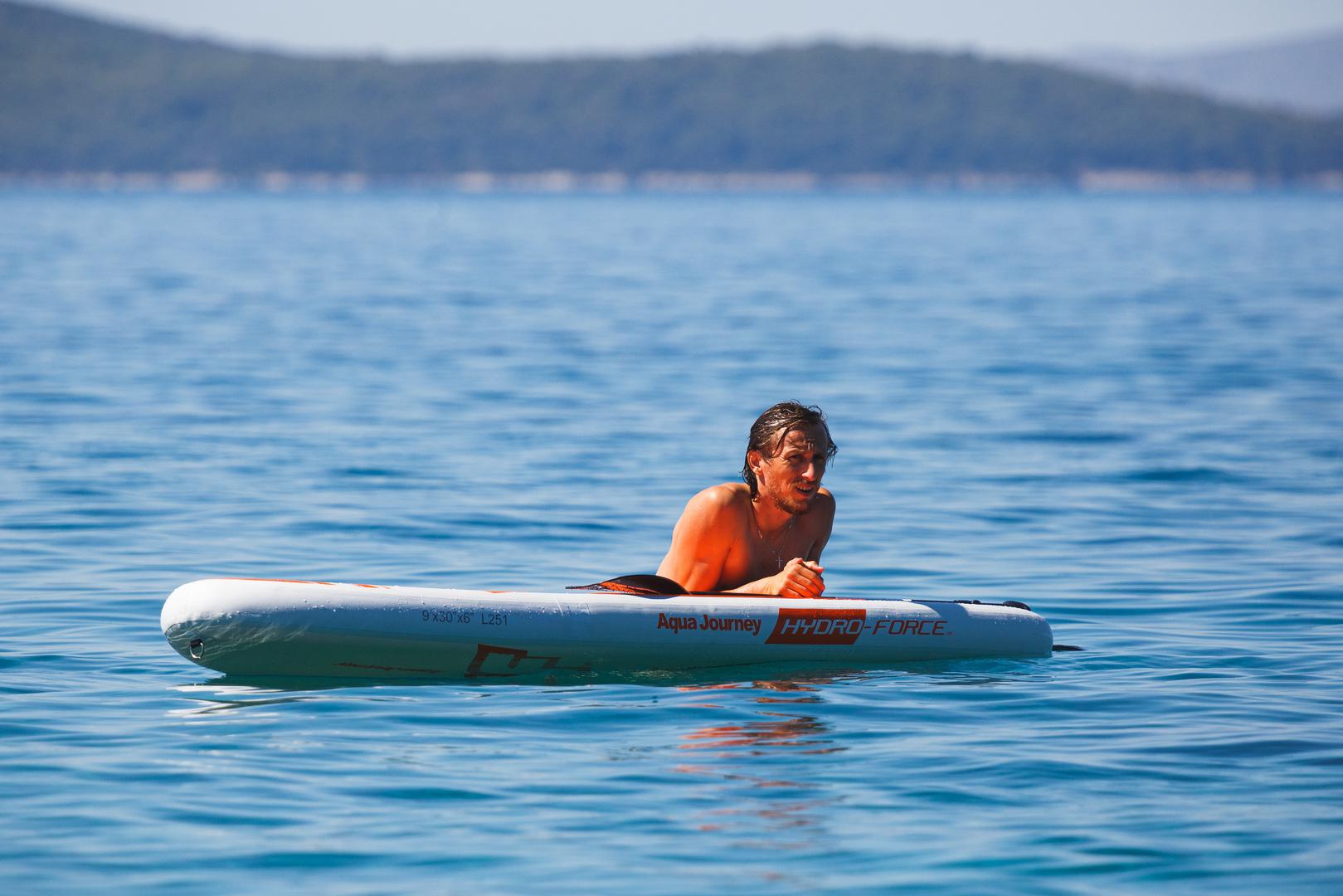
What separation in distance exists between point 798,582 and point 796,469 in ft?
1.69

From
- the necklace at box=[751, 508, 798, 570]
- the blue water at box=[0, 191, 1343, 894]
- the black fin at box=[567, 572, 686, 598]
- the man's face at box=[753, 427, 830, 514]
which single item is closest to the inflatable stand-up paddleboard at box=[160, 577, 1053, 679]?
the black fin at box=[567, 572, 686, 598]

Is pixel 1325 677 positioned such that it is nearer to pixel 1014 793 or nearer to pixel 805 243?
pixel 1014 793

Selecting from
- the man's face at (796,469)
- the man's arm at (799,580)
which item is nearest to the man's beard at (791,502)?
the man's face at (796,469)

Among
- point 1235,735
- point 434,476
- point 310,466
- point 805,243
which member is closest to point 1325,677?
point 1235,735

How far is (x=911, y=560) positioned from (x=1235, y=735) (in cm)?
474

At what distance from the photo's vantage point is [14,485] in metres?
14.2

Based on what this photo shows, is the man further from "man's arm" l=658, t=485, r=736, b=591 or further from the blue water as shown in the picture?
the blue water

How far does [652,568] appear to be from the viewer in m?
11.6

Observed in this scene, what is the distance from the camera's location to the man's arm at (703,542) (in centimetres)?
809

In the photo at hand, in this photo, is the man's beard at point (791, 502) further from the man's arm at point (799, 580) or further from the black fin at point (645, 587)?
the black fin at point (645, 587)

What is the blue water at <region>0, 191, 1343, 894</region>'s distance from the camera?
19.6ft

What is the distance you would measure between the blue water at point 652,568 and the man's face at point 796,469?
2.64ft

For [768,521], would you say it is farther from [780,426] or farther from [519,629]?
[519,629]

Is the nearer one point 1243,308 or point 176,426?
point 176,426
